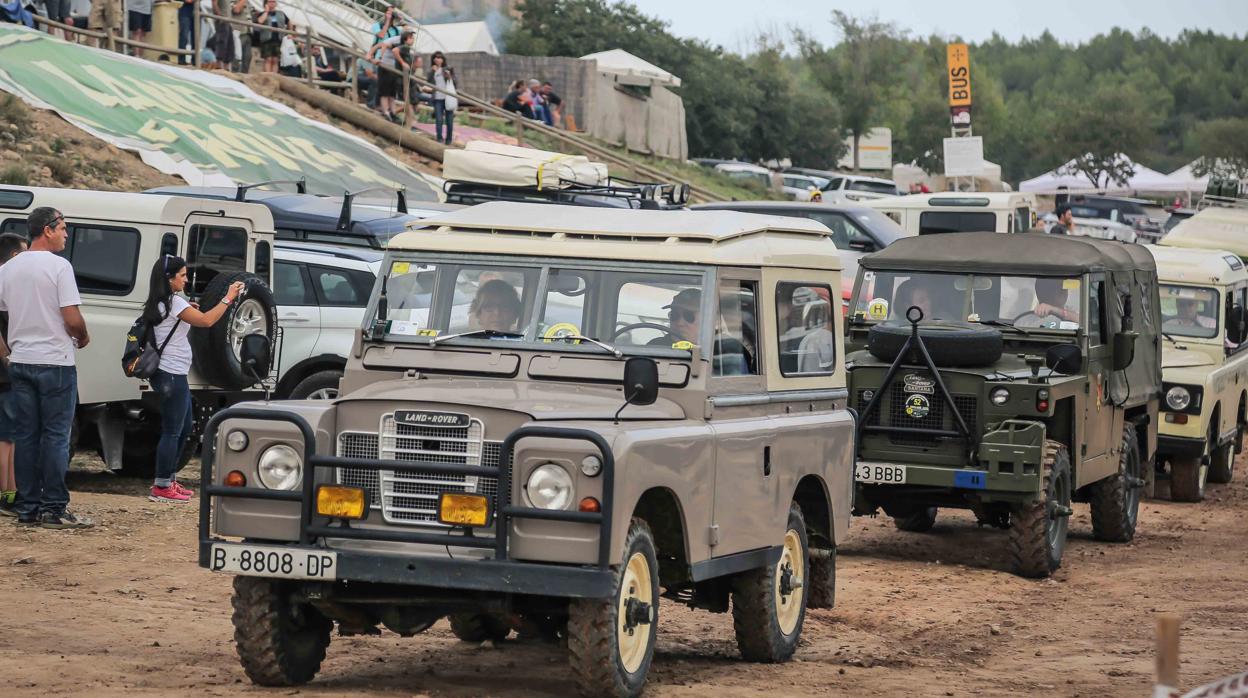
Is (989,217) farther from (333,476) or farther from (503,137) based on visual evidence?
(333,476)

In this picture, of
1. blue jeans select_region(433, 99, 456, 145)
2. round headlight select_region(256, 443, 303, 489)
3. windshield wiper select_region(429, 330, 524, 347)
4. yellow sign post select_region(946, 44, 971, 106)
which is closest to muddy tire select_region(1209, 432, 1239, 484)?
windshield wiper select_region(429, 330, 524, 347)

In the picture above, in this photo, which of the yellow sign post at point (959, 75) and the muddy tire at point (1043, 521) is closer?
the muddy tire at point (1043, 521)

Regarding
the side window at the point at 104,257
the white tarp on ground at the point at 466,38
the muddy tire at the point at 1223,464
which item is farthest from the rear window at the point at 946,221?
the white tarp on ground at the point at 466,38

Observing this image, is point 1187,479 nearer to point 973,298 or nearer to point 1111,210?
Answer: point 973,298

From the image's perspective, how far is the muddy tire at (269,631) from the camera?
7562mm

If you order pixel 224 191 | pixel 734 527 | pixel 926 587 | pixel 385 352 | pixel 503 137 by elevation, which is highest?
pixel 503 137

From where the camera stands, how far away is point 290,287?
15.4 meters

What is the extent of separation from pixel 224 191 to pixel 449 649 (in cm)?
1245

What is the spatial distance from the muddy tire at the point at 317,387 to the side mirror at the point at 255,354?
969 millimetres

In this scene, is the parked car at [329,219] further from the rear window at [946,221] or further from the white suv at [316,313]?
the rear window at [946,221]

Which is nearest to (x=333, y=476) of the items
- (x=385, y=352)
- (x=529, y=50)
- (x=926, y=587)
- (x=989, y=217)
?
(x=385, y=352)

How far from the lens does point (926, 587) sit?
1241 centimetres

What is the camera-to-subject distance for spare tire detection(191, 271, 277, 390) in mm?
13422

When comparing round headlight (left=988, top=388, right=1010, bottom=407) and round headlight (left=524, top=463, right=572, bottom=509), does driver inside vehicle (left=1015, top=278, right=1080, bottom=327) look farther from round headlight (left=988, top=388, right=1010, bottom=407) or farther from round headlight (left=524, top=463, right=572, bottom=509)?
round headlight (left=524, top=463, right=572, bottom=509)
